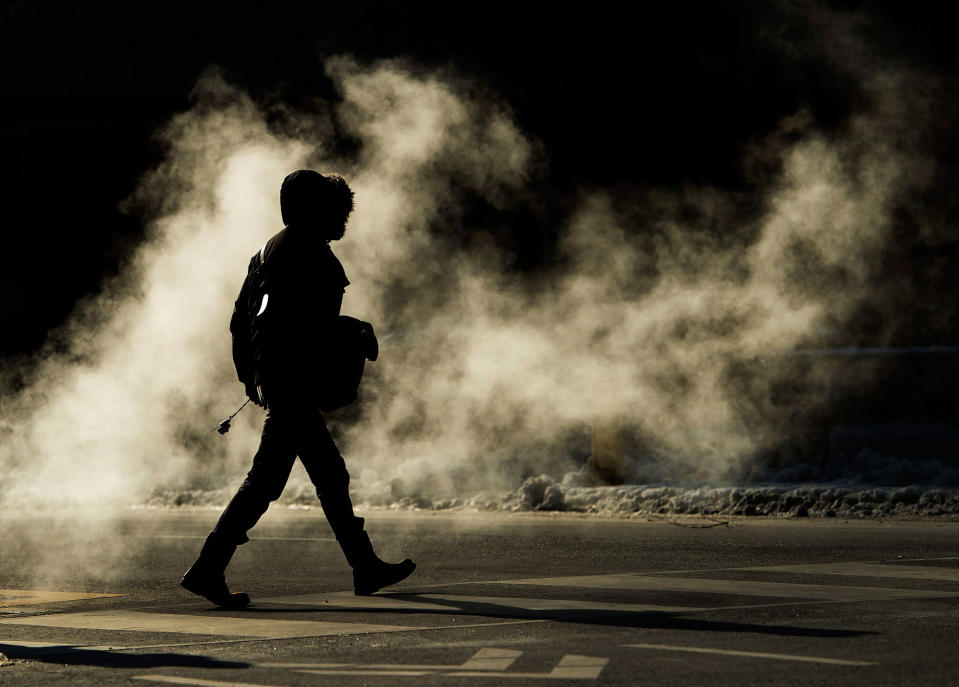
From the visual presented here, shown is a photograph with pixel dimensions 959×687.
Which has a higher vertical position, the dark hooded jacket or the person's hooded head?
the person's hooded head

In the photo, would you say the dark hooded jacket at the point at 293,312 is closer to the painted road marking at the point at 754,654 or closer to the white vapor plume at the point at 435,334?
the painted road marking at the point at 754,654

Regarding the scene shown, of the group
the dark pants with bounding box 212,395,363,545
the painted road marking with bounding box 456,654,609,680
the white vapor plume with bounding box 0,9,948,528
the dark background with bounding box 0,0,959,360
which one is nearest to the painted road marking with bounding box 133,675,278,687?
the painted road marking with bounding box 456,654,609,680

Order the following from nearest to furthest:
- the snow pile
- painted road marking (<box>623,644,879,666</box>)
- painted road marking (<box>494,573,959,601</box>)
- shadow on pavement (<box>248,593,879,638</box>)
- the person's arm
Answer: painted road marking (<box>623,644,879,666</box>) < shadow on pavement (<box>248,593,879,638</box>) < painted road marking (<box>494,573,959,601</box>) < the person's arm < the snow pile

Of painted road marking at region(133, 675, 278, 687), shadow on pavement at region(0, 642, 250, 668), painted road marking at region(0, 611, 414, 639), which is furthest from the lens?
painted road marking at region(0, 611, 414, 639)

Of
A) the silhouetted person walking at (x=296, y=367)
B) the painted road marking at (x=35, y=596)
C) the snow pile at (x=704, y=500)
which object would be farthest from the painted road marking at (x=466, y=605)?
the snow pile at (x=704, y=500)

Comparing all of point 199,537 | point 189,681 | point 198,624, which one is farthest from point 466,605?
point 199,537

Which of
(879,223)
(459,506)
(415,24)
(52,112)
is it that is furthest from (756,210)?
(52,112)

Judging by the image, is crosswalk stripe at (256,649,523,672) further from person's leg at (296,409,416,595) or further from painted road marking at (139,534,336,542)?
painted road marking at (139,534,336,542)

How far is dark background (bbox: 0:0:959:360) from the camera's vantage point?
16844mm

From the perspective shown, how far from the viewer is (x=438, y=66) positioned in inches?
711

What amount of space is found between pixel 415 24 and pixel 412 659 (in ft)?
45.9

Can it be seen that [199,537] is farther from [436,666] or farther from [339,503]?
[436,666]

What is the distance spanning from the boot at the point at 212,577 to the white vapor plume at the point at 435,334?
18.6 feet

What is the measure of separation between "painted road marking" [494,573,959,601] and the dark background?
35.3 feet
